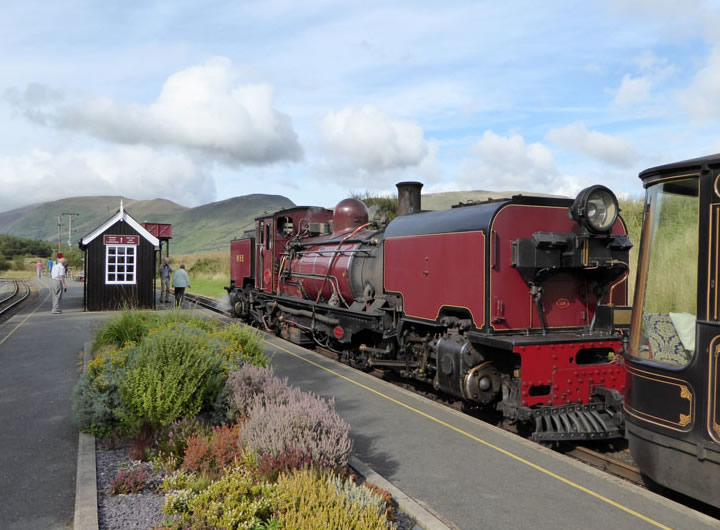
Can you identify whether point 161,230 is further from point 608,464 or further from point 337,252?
point 608,464

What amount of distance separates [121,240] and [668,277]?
60.5 ft

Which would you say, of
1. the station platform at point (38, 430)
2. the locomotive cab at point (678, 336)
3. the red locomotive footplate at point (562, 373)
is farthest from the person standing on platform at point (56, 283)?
the locomotive cab at point (678, 336)

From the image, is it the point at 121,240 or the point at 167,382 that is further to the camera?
the point at 121,240

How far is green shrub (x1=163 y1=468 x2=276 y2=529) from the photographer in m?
3.60

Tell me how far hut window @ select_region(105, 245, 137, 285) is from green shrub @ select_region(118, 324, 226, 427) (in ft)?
47.7

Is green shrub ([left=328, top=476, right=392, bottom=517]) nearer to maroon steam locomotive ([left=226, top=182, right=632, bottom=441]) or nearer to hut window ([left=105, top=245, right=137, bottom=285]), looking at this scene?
maroon steam locomotive ([left=226, top=182, right=632, bottom=441])

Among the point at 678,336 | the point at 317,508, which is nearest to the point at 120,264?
the point at 317,508

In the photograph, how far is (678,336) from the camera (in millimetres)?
4238

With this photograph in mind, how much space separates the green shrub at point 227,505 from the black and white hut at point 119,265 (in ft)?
52.4

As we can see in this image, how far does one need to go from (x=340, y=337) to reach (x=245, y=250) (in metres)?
7.40

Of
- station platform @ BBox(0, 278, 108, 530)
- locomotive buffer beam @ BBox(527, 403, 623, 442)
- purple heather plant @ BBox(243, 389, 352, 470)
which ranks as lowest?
station platform @ BBox(0, 278, 108, 530)

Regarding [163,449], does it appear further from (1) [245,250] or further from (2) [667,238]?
(1) [245,250]

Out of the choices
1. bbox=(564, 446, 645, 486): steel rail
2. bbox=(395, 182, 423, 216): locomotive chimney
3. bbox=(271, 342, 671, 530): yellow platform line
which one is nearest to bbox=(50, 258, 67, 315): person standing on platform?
bbox=(395, 182, 423, 216): locomotive chimney

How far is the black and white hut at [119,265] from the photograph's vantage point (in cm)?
1881
